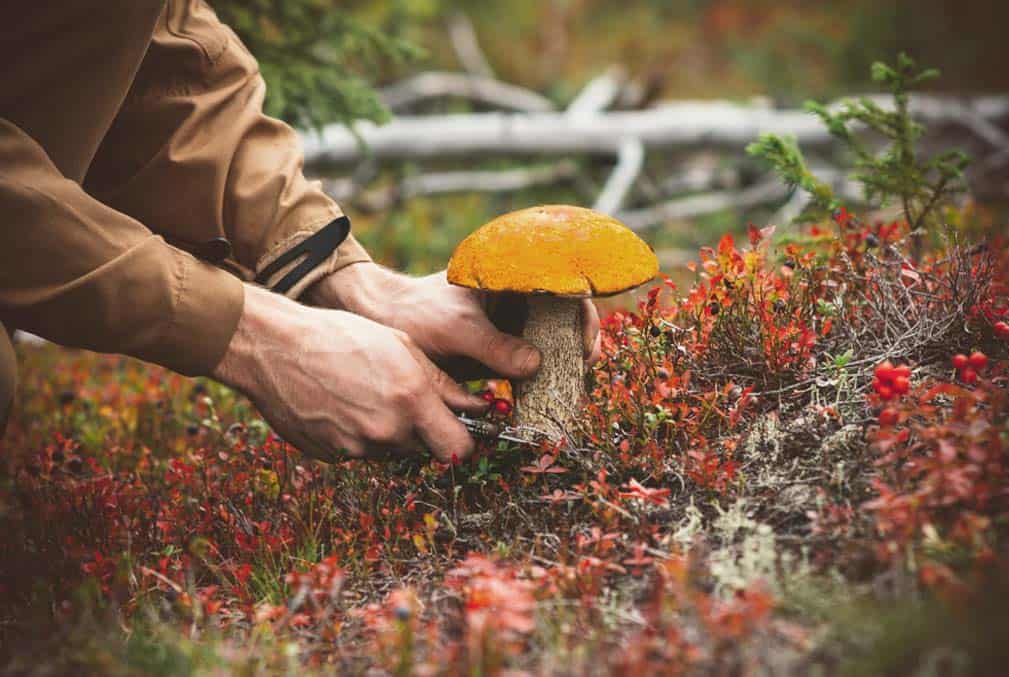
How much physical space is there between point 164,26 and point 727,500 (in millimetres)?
2668

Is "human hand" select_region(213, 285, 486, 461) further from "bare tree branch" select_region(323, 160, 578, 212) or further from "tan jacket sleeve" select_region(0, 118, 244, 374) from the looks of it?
"bare tree branch" select_region(323, 160, 578, 212)

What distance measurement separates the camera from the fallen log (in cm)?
832

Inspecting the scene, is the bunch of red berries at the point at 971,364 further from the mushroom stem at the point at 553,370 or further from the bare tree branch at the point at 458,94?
the bare tree branch at the point at 458,94

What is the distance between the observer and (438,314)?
2.79m

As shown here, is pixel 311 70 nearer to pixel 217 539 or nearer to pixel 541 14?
pixel 217 539

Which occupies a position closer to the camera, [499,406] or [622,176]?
[499,406]

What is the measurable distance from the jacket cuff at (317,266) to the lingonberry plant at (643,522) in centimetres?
70

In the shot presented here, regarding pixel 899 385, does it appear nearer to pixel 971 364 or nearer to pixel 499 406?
pixel 971 364

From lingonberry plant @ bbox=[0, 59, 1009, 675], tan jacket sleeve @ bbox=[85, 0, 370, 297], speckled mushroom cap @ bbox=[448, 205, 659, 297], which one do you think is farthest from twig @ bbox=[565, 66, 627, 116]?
speckled mushroom cap @ bbox=[448, 205, 659, 297]

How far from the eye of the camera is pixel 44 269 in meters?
2.32

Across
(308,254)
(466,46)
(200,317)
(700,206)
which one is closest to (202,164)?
(308,254)

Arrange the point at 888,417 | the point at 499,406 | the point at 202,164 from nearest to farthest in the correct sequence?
1. the point at 888,417
2. the point at 499,406
3. the point at 202,164

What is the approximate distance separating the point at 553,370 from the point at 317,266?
1060 mm

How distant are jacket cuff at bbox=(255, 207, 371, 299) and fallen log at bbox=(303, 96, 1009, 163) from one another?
530 cm
